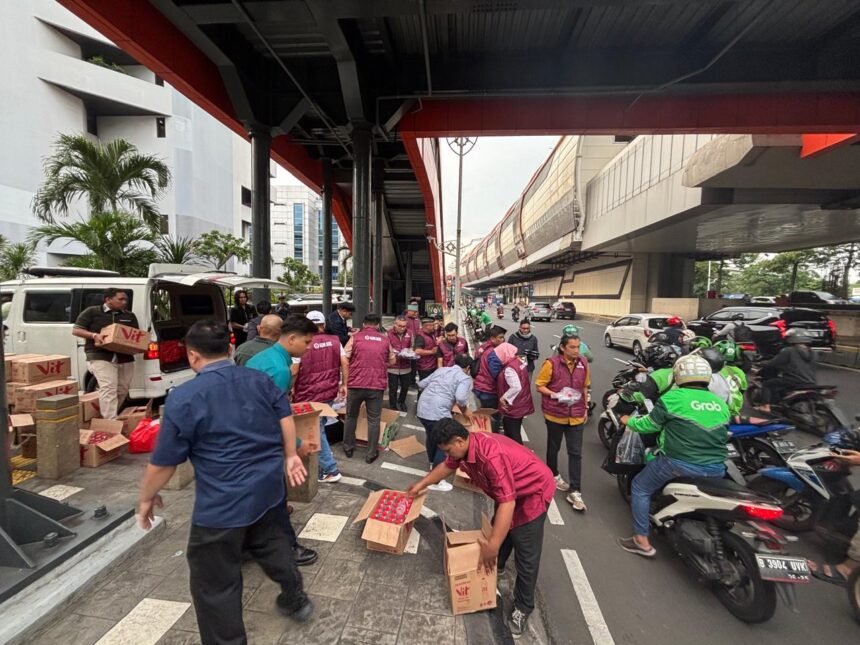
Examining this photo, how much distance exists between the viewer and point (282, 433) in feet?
7.00

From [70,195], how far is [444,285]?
22722 mm

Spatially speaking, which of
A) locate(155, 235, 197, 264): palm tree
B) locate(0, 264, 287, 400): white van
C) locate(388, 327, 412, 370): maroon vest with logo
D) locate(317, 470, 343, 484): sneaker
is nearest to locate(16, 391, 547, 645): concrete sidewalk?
locate(317, 470, 343, 484): sneaker

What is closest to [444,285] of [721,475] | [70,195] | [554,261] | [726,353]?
[554,261]

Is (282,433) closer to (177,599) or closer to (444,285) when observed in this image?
(177,599)

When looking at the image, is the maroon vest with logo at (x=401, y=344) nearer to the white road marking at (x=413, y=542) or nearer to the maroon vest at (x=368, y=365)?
the maroon vest at (x=368, y=365)

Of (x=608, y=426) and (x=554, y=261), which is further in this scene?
(x=554, y=261)

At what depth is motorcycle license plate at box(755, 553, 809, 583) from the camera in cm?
234

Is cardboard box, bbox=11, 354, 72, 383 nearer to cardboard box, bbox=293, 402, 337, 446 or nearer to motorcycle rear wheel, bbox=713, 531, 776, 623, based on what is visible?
cardboard box, bbox=293, 402, 337, 446

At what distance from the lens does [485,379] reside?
491 cm

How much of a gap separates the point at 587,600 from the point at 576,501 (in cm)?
126

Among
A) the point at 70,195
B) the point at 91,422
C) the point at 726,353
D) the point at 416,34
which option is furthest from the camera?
the point at 70,195

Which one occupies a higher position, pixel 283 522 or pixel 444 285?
Result: pixel 444 285

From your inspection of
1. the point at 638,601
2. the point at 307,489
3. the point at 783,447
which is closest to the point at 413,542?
the point at 307,489

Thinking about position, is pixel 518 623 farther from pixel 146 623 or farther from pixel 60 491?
pixel 60 491
